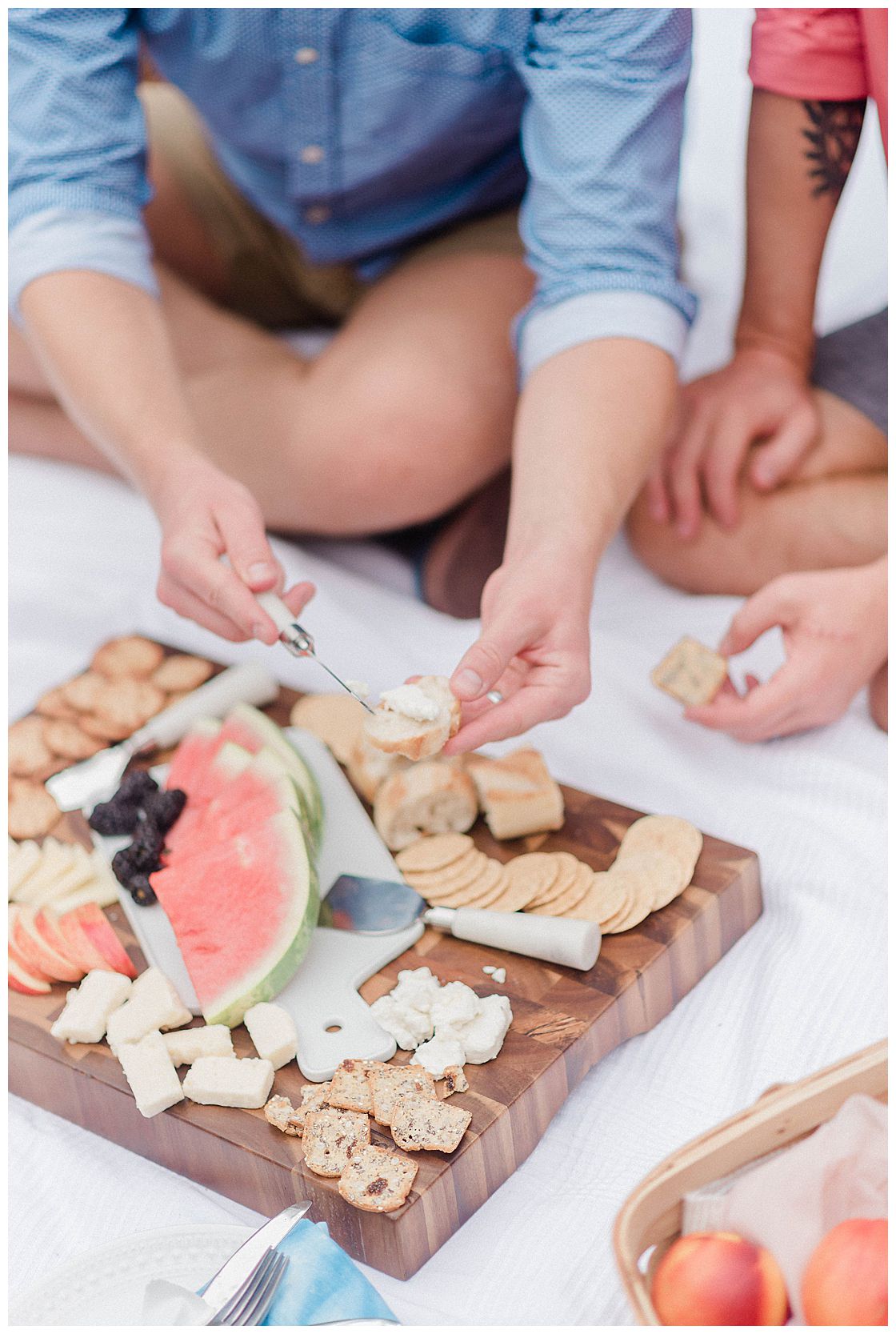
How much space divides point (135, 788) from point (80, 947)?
204 millimetres

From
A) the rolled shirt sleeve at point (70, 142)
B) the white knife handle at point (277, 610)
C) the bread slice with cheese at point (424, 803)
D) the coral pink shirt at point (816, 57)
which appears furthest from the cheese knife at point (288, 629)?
the coral pink shirt at point (816, 57)

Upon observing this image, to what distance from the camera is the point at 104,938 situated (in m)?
1.24

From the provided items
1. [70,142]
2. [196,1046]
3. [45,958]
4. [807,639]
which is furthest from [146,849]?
[70,142]

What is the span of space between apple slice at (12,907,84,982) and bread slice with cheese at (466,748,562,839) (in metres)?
0.42

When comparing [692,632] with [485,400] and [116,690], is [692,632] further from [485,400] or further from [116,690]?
[116,690]

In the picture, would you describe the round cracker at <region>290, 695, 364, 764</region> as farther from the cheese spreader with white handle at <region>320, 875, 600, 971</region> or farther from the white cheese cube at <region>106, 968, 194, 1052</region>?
the white cheese cube at <region>106, 968, 194, 1052</region>

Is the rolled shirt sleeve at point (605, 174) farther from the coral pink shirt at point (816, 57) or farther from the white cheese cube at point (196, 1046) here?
the white cheese cube at point (196, 1046)

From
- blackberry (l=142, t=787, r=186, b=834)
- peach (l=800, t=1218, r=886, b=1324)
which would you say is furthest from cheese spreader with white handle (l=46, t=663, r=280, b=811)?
peach (l=800, t=1218, r=886, b=1324)

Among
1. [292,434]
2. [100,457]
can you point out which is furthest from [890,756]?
[100,457]

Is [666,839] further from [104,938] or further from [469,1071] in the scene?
[104,938]

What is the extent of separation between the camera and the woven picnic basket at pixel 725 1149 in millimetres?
862

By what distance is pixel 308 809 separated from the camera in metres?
1.33

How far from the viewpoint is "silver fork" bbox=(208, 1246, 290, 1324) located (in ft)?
2.92

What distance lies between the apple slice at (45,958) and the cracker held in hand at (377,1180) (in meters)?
0.34
